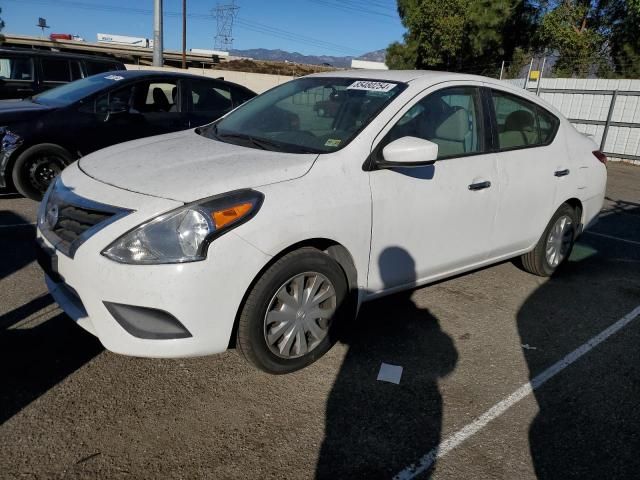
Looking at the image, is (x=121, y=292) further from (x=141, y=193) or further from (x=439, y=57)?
(x=439, y=57)

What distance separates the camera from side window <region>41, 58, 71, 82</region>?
9.07m

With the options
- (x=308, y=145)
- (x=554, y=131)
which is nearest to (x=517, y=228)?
(x=554, y=131)

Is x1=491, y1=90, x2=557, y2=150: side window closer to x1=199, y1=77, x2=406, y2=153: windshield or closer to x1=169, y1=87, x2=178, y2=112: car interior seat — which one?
x1=199, y1=77, x2=406, y2=153: windshield

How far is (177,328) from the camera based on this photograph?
101 inches

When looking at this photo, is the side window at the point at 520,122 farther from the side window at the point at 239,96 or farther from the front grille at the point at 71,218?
the side window at the point at 239,96

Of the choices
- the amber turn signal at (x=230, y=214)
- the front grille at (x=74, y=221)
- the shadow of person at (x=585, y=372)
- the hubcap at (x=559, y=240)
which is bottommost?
the shadow of person at (x=585, y=372)

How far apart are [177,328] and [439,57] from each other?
110 feet

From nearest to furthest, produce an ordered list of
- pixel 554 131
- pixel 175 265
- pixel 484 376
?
1. pixel 175 265
2. pixel 484 376
3. pixel 554 131

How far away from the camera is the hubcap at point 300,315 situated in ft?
9.35

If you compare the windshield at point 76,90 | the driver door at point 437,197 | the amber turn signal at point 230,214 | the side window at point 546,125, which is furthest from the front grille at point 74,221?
the windshield at point 76,90

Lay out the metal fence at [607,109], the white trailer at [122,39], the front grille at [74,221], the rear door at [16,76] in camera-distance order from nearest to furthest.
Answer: the front grille at [74,221], the rear door at [16,76], the metal fence at [607,109], the white trailer at [122,39]

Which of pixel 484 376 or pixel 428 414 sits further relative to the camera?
pixel 484 376

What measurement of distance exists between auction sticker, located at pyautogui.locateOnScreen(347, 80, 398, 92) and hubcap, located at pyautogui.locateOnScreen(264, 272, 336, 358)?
135 centimetres

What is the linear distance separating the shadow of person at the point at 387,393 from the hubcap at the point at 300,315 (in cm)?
29
